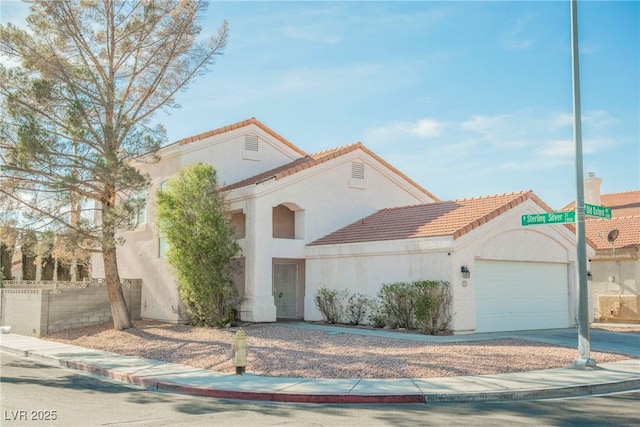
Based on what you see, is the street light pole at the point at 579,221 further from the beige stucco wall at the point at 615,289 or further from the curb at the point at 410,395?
the beige stucco wall at the point at 615,289

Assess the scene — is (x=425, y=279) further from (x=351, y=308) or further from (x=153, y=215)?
(x=153, y=215)

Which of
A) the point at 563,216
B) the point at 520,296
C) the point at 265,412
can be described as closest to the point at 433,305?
the point at 520,296

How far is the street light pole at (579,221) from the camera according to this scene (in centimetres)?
1242

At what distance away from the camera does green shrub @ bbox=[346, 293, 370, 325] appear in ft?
67.6

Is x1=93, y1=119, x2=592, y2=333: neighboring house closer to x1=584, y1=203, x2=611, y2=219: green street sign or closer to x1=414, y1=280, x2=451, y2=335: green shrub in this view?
x1=414, y1=280, x2=451, y2=335: green shrub

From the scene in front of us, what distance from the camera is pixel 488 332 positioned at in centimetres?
1889

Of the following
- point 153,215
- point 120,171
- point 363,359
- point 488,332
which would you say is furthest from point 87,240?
point 488,332

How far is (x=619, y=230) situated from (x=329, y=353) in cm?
1772

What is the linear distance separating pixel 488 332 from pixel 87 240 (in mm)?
12698

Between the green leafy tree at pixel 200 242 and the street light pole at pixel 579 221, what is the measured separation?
1099 centimetres

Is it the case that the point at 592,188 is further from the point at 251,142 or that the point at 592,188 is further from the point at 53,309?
the point at 53,309

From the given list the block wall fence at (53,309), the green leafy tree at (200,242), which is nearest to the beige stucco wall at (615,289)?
the green leafy tree at (200,242)

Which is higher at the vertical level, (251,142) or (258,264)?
(251,142)

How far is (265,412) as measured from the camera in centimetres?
924
